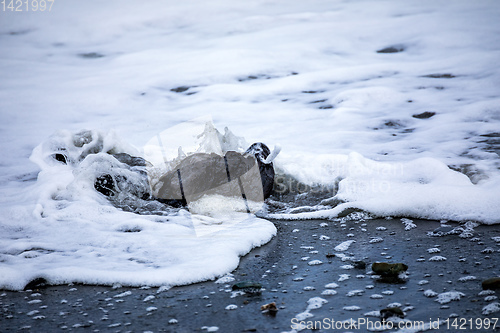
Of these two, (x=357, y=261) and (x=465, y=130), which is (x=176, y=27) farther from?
(x=357, y=261)

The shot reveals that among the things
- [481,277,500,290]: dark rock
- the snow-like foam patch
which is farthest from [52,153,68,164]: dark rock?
[481,277,500,290]: dark rock

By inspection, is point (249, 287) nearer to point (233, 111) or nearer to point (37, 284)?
point (37, 284)

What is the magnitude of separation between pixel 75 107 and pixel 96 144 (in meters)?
2.78

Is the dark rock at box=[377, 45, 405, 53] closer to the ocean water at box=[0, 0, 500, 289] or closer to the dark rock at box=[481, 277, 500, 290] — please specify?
the ocean water at box=[0, 0, 500, 289]

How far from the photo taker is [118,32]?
39.6ft

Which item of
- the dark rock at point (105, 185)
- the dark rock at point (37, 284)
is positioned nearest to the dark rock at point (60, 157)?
the dark rock at point (105, 185)

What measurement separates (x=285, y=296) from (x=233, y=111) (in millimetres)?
5286

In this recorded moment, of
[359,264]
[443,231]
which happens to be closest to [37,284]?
[359,264]

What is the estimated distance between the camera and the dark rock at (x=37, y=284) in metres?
2.56

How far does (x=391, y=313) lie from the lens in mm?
1895

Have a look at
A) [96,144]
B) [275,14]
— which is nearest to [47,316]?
[96,144]

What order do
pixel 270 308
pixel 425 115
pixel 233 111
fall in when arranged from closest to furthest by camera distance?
pixel 270 308 → pixel 425 115 → pixel 233 111

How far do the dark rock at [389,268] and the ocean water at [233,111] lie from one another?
0.88 meters

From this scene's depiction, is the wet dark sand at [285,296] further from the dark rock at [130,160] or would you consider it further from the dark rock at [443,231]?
the dark rock at [130,160]
